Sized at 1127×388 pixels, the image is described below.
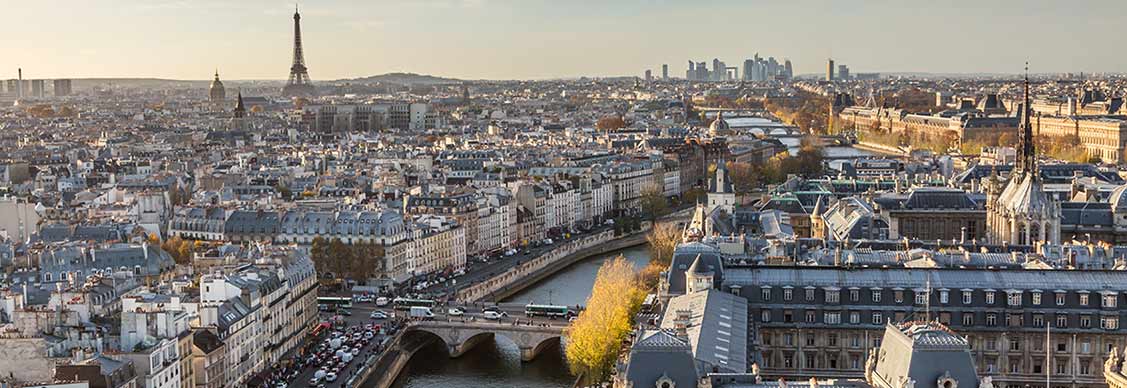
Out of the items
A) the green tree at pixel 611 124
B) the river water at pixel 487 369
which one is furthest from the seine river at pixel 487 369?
the green tree at pixel 611 124

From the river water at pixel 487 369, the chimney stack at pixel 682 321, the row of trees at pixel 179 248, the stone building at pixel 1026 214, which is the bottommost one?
the river water at pixel 487 369

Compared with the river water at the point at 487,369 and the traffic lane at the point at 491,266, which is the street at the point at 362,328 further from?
the traffic lane at the point at 491,266

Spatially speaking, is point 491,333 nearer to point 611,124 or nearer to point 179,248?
point 179,248

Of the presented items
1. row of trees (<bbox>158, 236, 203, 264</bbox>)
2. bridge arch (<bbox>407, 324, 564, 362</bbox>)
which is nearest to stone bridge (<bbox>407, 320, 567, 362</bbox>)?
bridge arch (<bbox>407, 324, 564, 362</bbox>)

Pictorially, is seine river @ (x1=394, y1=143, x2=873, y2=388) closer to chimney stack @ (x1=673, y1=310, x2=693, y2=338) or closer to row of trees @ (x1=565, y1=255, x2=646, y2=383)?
row of trees @ (x1=565, y1=255, x2=646, y2=383)

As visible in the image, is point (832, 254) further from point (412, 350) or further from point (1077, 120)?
point (1077, 120)

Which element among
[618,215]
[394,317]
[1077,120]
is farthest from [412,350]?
[1077,120]

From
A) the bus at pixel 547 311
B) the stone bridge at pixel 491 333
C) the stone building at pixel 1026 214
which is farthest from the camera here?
the bus at pixel 547 311
